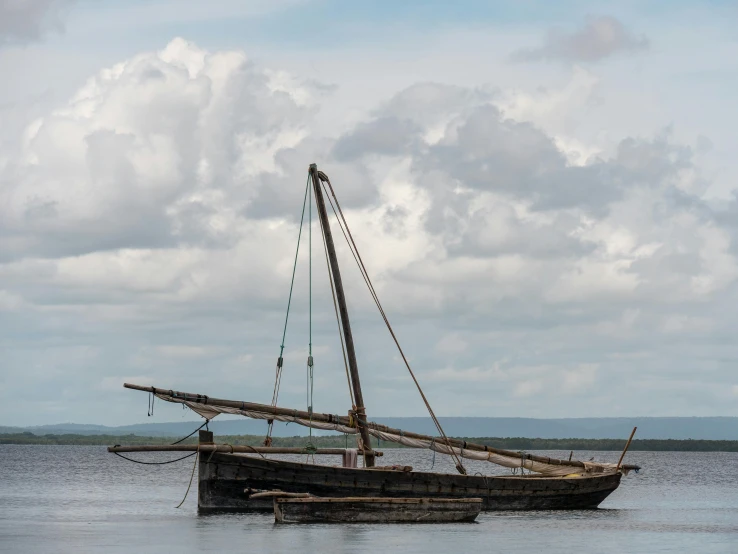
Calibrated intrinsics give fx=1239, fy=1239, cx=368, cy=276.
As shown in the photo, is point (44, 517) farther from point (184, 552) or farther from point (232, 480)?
point (184, 552)

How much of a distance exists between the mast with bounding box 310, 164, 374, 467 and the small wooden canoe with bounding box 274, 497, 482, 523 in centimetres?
318

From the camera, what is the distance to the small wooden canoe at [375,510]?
47.2 metres

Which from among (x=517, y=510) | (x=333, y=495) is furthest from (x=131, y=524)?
(x=517, y=510)

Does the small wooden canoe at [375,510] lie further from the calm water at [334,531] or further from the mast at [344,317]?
the mast at [344,317]

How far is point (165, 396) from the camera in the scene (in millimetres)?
50406

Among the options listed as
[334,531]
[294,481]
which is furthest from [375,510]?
[294,481]

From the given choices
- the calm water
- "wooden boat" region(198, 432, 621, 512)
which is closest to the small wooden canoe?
the calm water

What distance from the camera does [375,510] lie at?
4822cm

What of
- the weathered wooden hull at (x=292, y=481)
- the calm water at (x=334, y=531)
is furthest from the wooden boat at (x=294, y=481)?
the calm water at (x=334, y=531)

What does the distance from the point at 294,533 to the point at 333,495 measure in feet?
17.6

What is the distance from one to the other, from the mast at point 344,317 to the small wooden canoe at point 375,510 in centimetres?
318

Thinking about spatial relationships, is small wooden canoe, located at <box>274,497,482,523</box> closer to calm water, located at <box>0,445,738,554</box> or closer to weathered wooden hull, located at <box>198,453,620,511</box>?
calm water, located at <box>0,445,738,554</box>

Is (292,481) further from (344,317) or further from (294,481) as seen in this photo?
(344,317)

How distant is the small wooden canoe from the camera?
155ft
